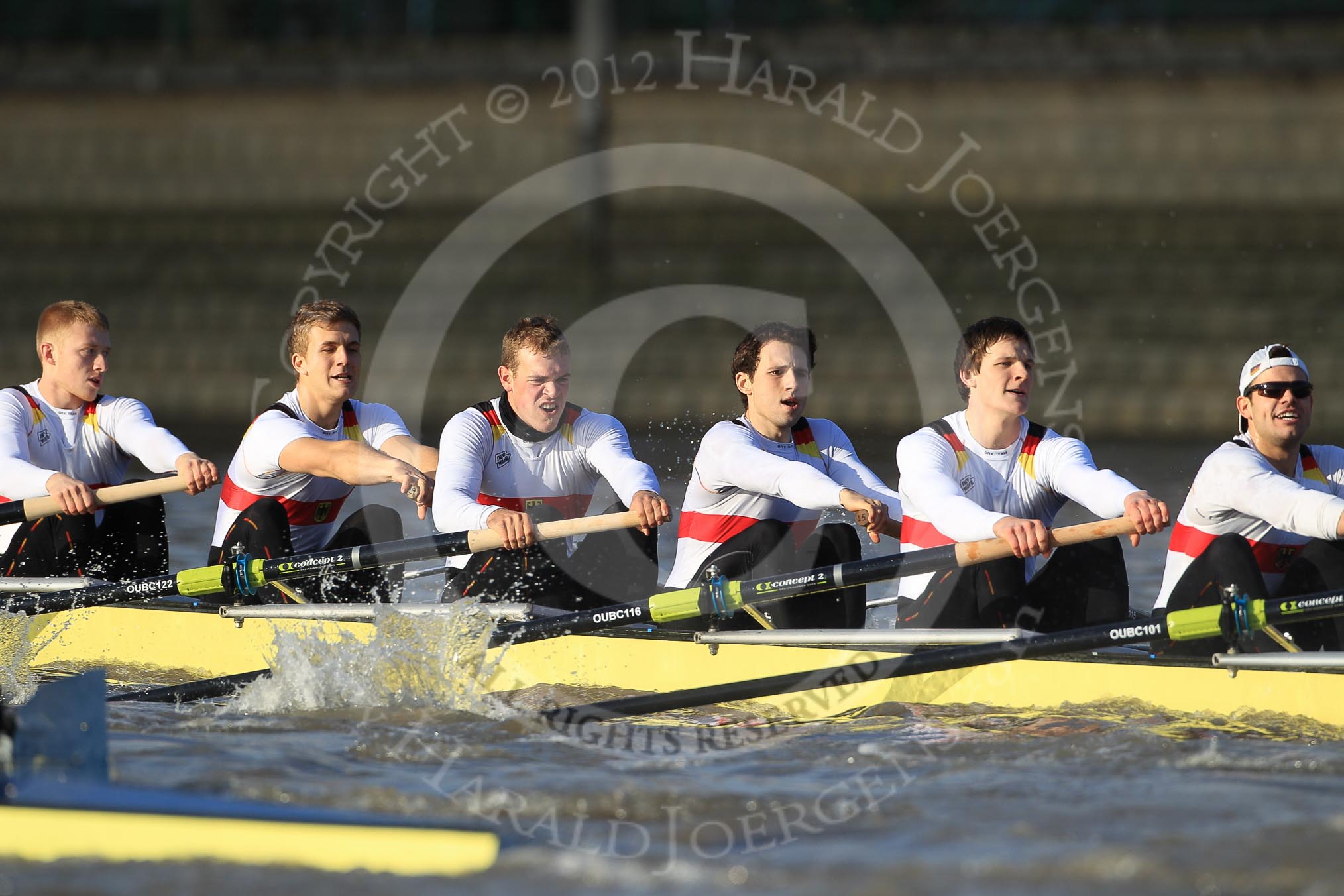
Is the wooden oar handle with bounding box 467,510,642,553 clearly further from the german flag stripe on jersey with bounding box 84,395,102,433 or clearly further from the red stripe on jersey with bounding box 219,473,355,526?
the german flag stripe on jersey with bounding box 84,395,102,433

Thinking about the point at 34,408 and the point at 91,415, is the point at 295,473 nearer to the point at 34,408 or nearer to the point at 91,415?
the point at 91,415

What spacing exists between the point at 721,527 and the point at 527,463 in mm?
764

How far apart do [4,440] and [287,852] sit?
10.9ft

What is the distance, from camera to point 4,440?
6.31m

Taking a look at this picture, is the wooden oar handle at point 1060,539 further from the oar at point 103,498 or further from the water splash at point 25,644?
the water splash at point 25,644

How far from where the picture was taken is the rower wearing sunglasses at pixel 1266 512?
4.64 m

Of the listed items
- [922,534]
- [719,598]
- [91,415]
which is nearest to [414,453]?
[91,415]

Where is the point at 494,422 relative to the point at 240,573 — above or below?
above

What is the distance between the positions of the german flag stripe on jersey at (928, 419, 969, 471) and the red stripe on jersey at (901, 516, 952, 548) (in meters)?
0.23

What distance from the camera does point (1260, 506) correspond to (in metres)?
4.66

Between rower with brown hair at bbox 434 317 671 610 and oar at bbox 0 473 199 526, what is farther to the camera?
oar at bbox 0 473 199 526

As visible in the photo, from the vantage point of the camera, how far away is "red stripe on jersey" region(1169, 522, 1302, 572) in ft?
16.0

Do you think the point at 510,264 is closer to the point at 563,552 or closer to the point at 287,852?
the point at 563,552

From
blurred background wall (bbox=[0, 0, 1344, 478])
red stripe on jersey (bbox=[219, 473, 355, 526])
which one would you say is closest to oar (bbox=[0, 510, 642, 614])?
red stripe on jersey (bbox=[219, 473, 355, 526])
